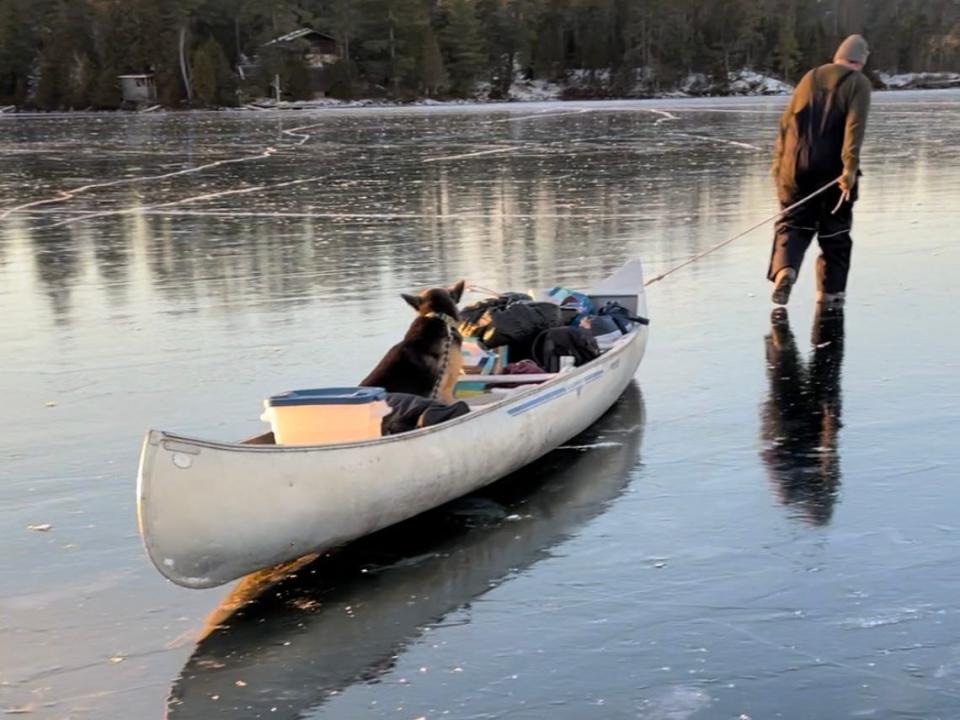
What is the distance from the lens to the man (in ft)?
34.1

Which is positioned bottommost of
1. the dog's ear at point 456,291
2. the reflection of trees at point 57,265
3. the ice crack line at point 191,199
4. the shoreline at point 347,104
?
the shoreline at point 347,104

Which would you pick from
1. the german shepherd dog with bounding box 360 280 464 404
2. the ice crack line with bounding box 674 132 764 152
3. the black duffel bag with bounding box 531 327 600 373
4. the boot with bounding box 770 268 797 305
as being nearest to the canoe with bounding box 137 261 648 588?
the german shepherd dog with bounding box 360 280 464 404

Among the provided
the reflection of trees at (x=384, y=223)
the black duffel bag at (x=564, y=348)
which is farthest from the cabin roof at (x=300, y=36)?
the black duffel bag at (x=564, y=348)

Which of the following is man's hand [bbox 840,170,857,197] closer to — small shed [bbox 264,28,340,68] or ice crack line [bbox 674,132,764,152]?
ice crack line [bbox 674,132,764,152]

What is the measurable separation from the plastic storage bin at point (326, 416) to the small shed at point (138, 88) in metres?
94.0

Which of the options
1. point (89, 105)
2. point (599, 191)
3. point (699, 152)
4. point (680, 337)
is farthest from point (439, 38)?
point (680, 337)

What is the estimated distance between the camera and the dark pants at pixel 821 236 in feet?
35.0

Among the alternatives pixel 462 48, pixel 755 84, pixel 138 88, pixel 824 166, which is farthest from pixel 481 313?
pixel 755 84

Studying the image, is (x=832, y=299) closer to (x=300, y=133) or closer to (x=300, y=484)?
(x=300, y=484)

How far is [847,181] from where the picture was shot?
33.9 ft

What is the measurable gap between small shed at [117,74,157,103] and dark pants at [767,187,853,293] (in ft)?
294

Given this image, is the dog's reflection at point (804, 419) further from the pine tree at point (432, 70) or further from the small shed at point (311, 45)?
the small shed at point (311, 45)

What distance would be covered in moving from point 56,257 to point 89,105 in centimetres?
8367

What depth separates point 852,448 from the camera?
22.6 ft
